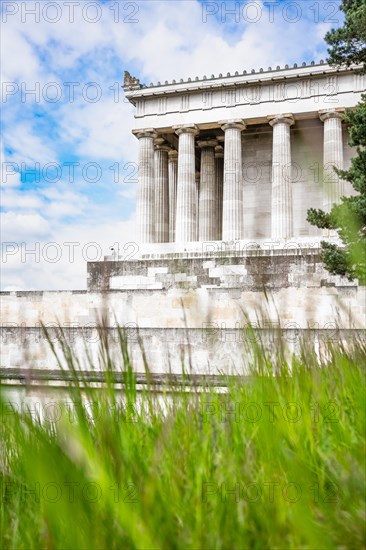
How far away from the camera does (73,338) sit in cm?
1387

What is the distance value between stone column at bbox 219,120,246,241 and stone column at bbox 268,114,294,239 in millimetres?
1856

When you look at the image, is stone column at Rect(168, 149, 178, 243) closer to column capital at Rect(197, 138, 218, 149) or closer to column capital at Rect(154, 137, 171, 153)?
column capital at Rect(154, 137, 171, 153)

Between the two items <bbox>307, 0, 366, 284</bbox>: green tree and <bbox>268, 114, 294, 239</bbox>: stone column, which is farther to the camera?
<bbox>268, 114, 294, 239</bbox>: stone column

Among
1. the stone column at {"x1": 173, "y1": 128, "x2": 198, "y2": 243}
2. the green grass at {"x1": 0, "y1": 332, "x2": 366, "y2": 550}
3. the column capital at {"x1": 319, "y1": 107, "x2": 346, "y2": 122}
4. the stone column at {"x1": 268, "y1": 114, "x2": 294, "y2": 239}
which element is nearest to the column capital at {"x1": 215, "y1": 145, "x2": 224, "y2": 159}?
the stone column at {"x1": 173, "y1": 128, "x2": 198, "y2": 243}

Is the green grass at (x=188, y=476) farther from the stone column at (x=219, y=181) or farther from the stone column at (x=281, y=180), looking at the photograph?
the stone column at (x=219, y=181)

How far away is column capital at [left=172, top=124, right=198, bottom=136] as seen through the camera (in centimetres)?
3292

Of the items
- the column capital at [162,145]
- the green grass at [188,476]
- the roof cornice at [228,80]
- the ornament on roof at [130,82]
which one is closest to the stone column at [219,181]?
the column capital at [162,145]

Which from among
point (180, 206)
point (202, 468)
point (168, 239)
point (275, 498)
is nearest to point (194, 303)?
point (202, 468)

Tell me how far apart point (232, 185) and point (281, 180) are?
2.72 m

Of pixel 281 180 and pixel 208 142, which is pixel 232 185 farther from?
pixel 208 142

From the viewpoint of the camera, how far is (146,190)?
33.5 m

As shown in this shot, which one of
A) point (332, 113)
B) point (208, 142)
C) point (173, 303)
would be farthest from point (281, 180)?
point (173, 303)

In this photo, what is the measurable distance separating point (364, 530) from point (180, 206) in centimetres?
3078

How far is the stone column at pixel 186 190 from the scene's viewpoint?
32.5 metres
